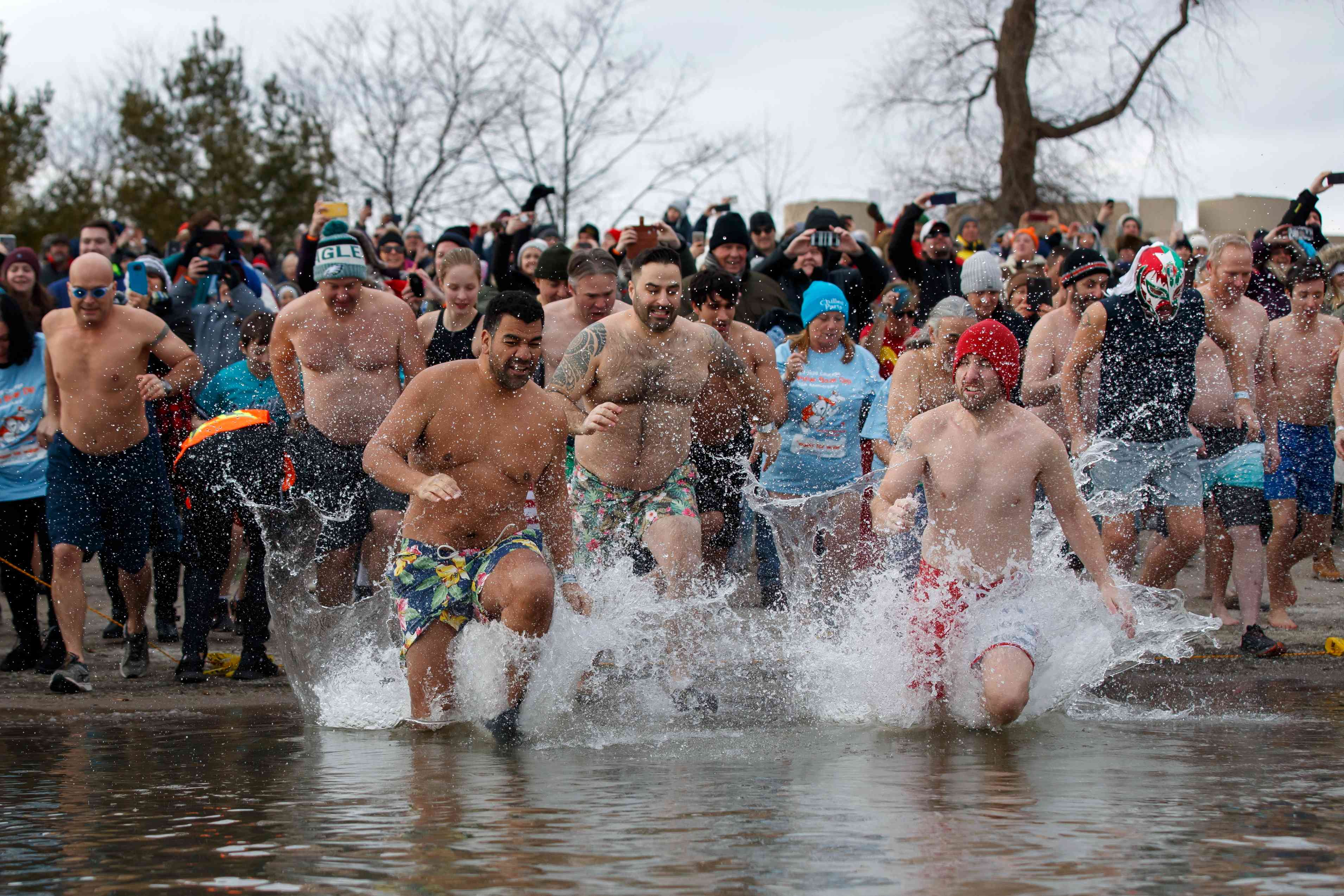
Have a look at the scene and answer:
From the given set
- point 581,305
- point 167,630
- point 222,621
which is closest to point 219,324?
point 222,621

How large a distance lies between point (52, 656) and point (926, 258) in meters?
6.34

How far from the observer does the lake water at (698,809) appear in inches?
141

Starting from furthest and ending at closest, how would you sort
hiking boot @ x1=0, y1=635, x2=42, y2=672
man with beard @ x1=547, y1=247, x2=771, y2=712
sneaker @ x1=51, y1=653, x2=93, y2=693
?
hiking boot @ x1=0, y1=635, x2=42, y2=672 → sneaker @ x1=51, y1=653, x2=93, y2=693 → man with beard @ x1=547, y1=247, x2=771, y2=712

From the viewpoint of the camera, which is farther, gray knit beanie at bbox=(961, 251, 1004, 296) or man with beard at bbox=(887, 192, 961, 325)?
man with beard at bbox=(887, 192, 961, 325)

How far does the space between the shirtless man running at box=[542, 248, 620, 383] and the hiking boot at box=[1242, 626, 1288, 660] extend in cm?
351

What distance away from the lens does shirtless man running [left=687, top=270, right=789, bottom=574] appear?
763 centimetres

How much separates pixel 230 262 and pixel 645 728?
19.3ft

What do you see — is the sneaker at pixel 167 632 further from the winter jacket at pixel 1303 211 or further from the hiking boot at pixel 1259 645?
the winter jacket at pixel 1303 211

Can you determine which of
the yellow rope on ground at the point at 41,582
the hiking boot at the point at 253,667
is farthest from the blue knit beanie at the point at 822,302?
the yellow rope on ground at the point at 41,582

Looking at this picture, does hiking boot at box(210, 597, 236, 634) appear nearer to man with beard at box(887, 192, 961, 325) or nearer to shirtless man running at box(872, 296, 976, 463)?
shirtless man running at box(872, 296, 976, 463)

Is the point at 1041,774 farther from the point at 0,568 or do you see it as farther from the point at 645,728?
the point at 0,568

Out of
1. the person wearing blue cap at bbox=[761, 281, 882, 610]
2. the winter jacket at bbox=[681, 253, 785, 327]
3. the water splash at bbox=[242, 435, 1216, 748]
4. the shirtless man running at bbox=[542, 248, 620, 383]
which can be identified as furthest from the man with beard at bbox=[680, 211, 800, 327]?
the water splash at bbox=[242, 435, 1216, 748]

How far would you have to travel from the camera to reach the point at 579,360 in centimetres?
678

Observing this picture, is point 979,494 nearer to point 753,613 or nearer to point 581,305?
point 581,305
